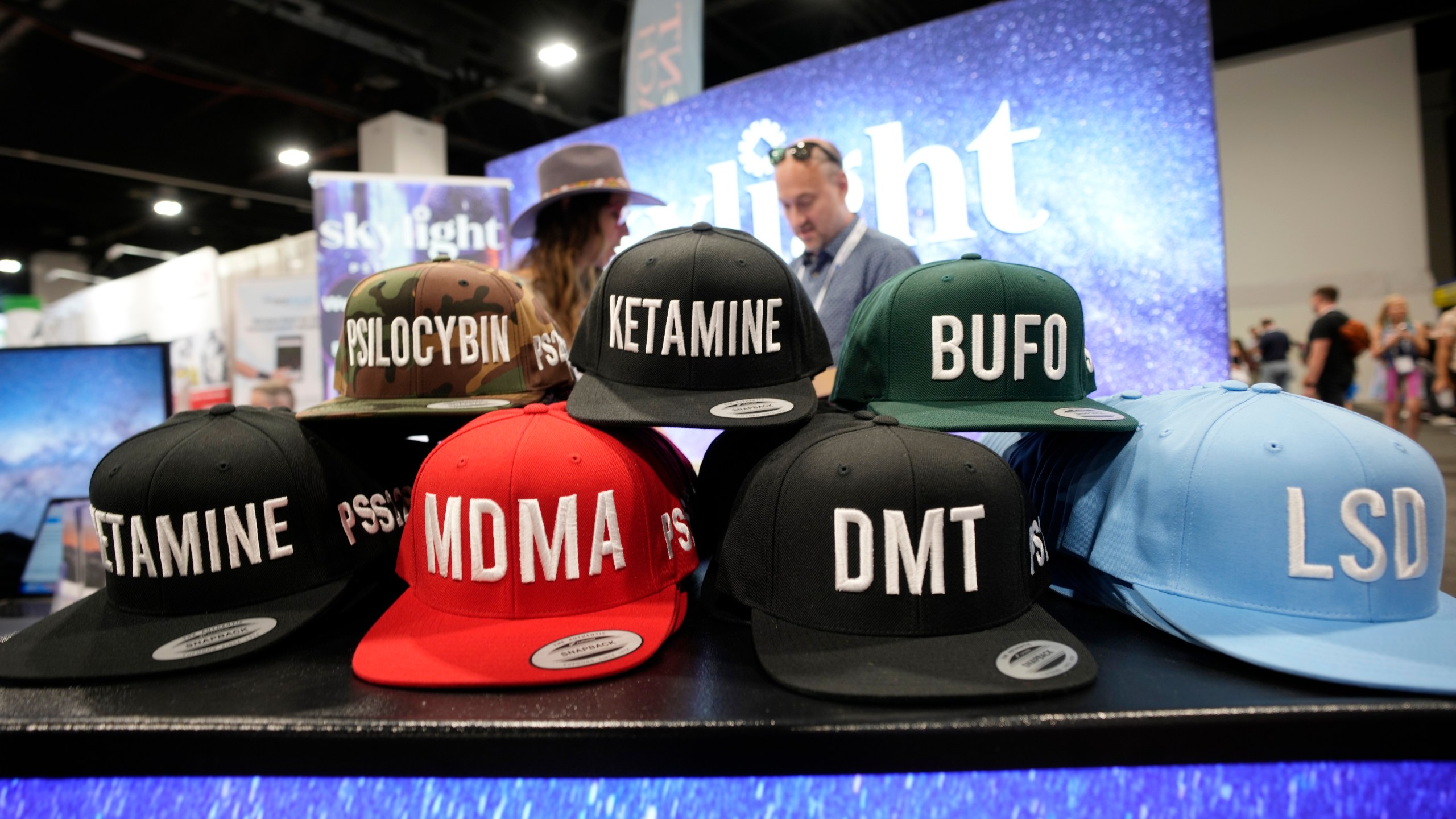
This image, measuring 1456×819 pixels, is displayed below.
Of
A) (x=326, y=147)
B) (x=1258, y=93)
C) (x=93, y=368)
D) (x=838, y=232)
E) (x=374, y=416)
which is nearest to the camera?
(x=374, y=416)

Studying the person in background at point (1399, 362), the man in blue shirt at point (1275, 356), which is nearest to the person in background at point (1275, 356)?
the man in blue shirt at point (1275, 356)

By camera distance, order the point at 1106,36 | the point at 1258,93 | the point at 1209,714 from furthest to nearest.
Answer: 1. the point at 1258,93
2. the point at 1106,36
3. the point at 1209,714

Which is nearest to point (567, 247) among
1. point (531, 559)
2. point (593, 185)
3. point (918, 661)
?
point (593, 185)

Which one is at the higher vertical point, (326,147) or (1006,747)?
(326,147)

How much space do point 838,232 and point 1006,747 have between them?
1620 millimetres

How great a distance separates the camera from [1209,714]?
583 mm

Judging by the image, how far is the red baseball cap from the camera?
73cm

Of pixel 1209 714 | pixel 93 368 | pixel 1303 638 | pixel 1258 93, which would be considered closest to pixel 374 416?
pixel 1209 714

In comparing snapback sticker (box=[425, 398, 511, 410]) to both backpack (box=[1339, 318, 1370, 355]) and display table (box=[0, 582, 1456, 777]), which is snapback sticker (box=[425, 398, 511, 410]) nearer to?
display table (box=[0, 582, 1456, 777])

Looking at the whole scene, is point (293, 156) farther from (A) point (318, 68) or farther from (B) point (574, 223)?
(B) point (574, 223)

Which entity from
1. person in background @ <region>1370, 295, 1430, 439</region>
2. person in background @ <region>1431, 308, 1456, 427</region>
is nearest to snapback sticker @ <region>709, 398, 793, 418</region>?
person in background @ <region>1370, 295, 1430, 439</region>

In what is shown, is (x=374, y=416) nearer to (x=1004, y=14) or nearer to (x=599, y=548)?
(x=599, y=548)

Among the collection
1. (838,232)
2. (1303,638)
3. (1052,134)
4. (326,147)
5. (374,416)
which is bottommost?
(1303,638)

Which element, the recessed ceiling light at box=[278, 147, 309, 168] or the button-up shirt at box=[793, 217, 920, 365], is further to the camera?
the recessed ceiling light at box=[278, 147, 309, 168]
